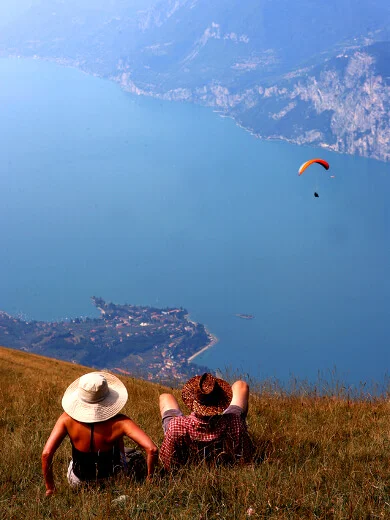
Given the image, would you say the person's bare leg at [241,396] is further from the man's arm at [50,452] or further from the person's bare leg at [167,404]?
the man's arm at [50,452]

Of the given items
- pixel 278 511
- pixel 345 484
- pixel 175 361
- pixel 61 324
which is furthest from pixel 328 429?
pixel 61 324

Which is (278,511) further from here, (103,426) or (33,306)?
(33,306)

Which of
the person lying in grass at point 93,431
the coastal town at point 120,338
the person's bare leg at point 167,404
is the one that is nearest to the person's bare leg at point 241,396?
the person's bare leg at point 167,404

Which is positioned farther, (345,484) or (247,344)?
(247,344)

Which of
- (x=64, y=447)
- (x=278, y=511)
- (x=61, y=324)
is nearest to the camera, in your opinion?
(x=278, y=511)

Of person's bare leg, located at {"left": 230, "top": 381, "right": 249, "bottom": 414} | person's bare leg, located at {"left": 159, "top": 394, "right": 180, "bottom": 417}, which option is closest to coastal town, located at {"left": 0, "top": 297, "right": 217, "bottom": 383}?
person's bare leg, located at {"left": 159, "top": 394, "right": 180, "bottom": 417}

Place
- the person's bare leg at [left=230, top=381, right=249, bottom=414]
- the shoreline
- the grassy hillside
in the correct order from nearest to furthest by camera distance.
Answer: the grassy hillside → the person's bare leg at [left=230, top=381, right=249, bottom=414] → the shoreline

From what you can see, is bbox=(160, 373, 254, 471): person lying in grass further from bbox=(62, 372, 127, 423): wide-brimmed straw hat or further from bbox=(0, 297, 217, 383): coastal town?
bbox=(0, 297, 217, 383): coastal town
